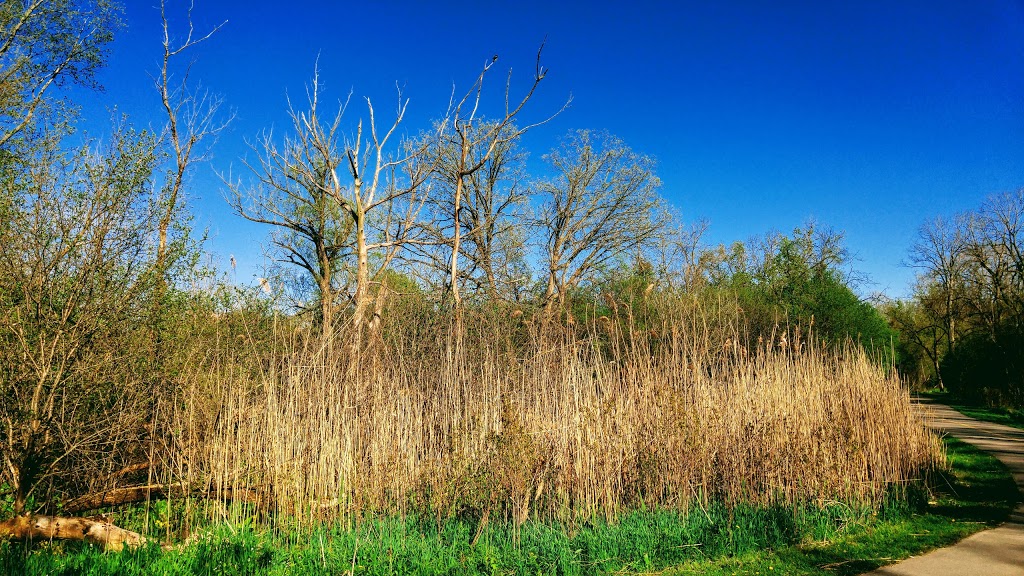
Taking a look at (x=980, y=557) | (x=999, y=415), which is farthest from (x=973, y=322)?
(x=980, y=557)

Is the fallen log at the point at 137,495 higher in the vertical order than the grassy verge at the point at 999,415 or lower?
higher

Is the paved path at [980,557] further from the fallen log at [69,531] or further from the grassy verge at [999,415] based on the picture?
the grassy verge at [999,415]

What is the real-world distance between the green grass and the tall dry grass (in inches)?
13.9

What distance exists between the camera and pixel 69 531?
4914 mm

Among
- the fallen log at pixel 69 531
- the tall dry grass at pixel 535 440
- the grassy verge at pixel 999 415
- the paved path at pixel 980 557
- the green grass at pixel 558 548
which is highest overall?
the tall dry grass at pixel 535 440

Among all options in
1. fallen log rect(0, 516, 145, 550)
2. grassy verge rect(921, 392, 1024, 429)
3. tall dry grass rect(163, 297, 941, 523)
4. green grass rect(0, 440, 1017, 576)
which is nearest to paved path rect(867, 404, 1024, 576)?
green grass rect(0, 440, 1017, 576)

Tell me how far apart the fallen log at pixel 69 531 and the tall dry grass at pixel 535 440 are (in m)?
0.77

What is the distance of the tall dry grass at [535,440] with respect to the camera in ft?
17.6

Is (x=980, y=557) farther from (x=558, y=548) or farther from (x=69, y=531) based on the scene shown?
(x=69, y=531)

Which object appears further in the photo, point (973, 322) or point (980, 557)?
point (973, 322)

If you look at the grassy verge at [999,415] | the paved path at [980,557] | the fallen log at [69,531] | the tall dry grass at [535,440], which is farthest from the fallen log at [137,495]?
the grassy verge at [999,415]

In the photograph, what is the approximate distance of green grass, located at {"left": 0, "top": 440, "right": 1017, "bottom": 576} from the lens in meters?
4.14

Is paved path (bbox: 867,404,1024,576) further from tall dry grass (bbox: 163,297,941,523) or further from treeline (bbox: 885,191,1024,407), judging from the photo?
treeline (bbox: 885,191,1024,407)

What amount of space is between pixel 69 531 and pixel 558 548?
14.3ft
